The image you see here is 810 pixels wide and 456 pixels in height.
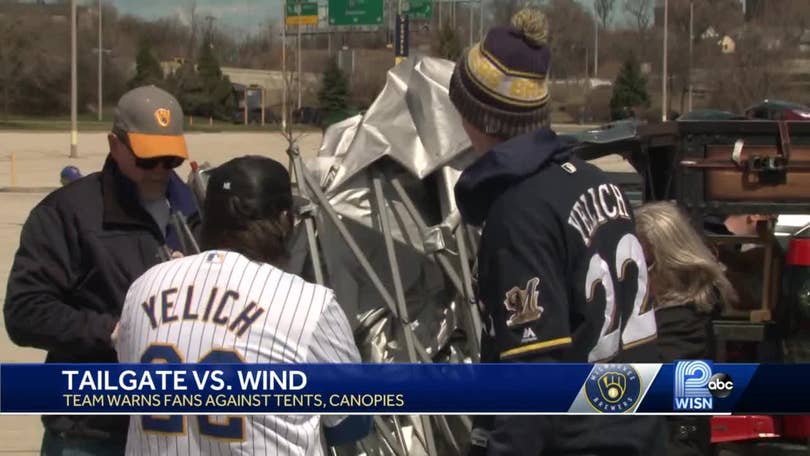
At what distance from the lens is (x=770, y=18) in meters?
62.9

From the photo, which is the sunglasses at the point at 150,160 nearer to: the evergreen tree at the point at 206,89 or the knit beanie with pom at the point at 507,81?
the knit beanie with pom at the point at 507,81

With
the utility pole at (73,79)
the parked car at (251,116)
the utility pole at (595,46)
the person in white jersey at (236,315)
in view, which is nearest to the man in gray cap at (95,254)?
the person in white jersey at (236,315)

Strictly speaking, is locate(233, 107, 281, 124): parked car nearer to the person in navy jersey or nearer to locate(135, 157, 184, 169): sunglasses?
locate(135, 157, 184, 169): sunglasses

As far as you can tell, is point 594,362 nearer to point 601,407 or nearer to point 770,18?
point 601,407

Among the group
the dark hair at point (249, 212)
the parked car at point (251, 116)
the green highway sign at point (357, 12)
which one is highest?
the green highway sign at point (357, 12)

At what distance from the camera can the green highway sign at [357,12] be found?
155 feet

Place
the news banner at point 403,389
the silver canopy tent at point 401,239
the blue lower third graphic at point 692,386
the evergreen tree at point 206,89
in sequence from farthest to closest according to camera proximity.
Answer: the evergreen tree at point 206,89
the silver canopy tent at point 401,239
the blue lower third graphic at point 692,386
the news banner at point 403,389

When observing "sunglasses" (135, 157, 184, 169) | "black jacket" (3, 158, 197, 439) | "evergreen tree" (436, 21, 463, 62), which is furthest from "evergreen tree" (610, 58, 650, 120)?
"black jacket" (3, 158, 197, 439)

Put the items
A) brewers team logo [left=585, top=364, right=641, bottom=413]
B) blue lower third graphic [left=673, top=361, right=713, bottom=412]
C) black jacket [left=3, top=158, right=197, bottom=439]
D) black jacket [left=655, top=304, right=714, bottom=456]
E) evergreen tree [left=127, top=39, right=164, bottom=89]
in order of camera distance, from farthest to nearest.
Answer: evergreen tree [left=127, top=39, right=164, bottom=89], black jacket [left=655, top=304, right=714, bottom=456], black jacket [left=3, top=158, right=197, bottom=439], blue lower third graphic [left=673, top=361, right=713, bottom=412], brewers team logo [left=585, top=364, right=641, bottom=413]

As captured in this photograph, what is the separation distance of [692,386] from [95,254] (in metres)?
1.71

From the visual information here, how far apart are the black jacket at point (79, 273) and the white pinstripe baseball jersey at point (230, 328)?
2.60ft

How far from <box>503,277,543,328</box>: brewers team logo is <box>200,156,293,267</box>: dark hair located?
1.76 ft

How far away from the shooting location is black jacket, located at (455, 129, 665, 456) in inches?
102

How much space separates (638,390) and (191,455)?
109 centimetres
